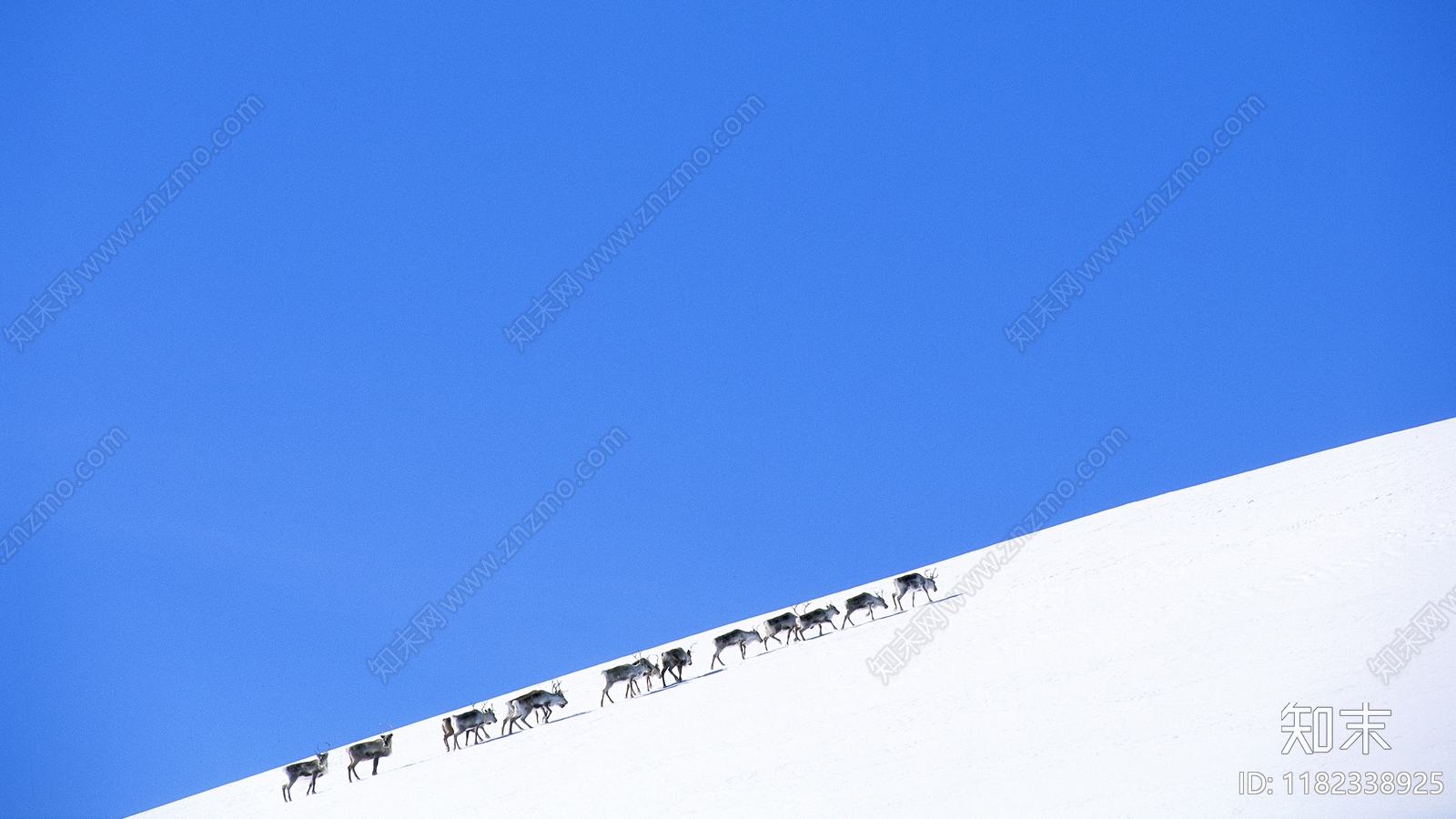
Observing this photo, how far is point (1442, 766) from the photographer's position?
662 cm

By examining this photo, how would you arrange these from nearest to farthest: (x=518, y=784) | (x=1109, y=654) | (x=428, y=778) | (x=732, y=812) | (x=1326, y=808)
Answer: (x=1326, y=808) → (x=732, y=812) → (x=1109, y=654) → (x=518, y=784) → (x=428, y=778)

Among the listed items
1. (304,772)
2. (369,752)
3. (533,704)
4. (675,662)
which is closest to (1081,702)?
(675,662)

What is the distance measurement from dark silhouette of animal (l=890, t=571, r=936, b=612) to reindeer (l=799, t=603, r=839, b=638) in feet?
3.69

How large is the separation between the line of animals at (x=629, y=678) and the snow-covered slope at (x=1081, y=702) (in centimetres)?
31

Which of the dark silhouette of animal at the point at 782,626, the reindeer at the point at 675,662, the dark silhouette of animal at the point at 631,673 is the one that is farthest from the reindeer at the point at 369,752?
the dark silhouette of animal at the point at 782,626

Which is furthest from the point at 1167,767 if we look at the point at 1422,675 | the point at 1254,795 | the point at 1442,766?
the point at 1422,675

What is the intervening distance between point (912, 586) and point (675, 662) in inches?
168

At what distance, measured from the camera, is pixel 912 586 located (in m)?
15.9

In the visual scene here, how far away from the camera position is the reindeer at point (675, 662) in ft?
50.5

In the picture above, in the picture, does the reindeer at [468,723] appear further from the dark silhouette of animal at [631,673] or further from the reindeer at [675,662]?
the reindeer at [675,662]

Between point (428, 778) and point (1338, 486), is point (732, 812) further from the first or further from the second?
point (1338, 486)

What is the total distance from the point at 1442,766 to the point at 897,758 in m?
4.47

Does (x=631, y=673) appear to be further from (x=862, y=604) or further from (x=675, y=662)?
(x=862, y=604)

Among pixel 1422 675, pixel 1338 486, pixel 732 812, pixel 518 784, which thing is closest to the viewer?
pixel 1422 675
